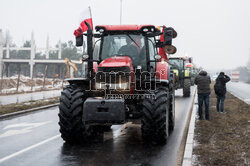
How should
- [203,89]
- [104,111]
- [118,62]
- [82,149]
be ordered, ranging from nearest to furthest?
[104,111] → [82,149] → [118,62] → [203,89]

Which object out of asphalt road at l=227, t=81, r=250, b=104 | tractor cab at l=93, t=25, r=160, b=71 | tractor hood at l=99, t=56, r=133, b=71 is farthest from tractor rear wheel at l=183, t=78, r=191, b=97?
tractor hood at l=99, t=56, r=133, b=71

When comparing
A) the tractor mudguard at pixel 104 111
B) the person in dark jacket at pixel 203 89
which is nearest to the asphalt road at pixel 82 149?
the tractor mudguard at pixel 104 111

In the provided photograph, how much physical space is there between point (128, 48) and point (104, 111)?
2150 mm

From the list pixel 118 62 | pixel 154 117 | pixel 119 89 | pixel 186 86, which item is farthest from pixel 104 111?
pixel 186 86

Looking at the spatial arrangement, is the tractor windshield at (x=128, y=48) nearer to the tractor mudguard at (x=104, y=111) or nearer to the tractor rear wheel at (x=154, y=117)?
the tractor rear wheel at (x=154, y=117)

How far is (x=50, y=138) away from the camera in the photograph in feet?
29.7

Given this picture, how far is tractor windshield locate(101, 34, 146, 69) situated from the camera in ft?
28.2

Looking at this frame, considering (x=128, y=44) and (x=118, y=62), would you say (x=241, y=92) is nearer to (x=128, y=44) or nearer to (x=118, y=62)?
(x=128, y=44)

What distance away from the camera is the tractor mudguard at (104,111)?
23.4ft

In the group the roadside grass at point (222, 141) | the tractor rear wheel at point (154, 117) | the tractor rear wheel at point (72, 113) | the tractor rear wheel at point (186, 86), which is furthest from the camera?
the tractor rear wheel at point (186, 86)

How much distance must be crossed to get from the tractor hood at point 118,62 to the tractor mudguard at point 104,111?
102 centimetres

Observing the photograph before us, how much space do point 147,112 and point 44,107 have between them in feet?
34.1

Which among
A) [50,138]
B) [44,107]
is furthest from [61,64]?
[50,138]

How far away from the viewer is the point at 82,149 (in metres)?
7.66
